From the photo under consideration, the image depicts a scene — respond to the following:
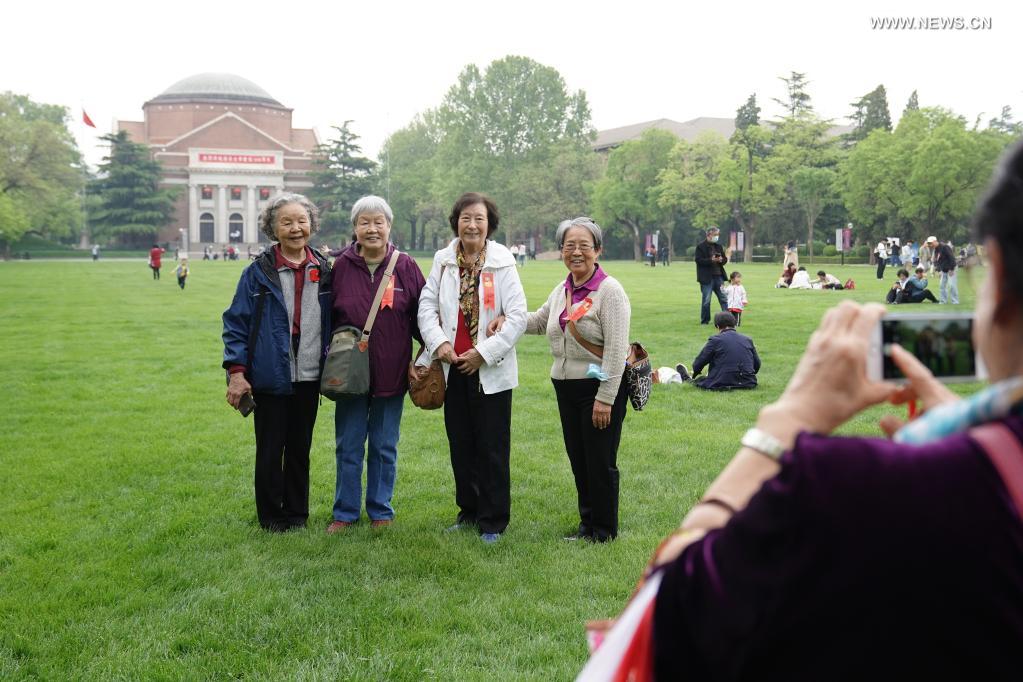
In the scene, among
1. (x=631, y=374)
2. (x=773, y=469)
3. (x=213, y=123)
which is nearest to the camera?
(x=773, y=469)

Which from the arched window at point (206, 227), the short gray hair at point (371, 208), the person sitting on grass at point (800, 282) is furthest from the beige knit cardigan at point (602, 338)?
the arched window at point (206, 227)

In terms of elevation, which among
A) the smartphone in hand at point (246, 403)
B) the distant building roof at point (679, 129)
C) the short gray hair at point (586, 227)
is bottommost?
the smartphone in hand at point (246, 403)

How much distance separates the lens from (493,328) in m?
5.79

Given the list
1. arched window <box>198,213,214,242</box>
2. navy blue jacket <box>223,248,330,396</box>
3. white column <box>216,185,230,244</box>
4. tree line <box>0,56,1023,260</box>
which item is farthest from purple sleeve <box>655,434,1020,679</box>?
arched window <box>198,213,214,242</box>

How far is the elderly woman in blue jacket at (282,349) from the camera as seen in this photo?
229 inches

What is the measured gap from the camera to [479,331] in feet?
19.2

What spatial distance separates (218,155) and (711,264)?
300ft

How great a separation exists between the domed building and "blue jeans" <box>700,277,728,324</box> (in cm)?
8356

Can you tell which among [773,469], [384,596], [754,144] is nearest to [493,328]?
[384,596]

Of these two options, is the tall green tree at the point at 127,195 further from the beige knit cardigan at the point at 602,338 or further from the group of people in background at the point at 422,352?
the beige knit cardigan at the point at 602,338

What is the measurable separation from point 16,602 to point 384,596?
1912 millimetres

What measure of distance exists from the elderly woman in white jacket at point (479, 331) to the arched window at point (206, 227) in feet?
327

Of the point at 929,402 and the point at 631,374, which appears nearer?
the point at 929,402

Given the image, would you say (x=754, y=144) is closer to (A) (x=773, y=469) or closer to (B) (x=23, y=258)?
(B) (x=23, y=258)
